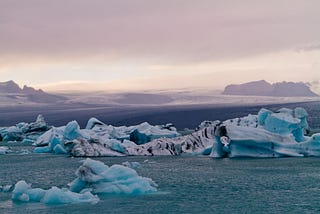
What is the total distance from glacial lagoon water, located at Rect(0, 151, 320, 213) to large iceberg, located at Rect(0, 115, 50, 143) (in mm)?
17322

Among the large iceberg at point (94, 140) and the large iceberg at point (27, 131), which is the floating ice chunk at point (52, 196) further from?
the large iceberg at point (27, 131)

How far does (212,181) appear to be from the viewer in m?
17.2

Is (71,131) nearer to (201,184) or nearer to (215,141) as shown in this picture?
(215,141)

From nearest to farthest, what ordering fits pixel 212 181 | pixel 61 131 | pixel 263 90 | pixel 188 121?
pixel 212 181 < pixel 61 131 < pixel 188 121 < pixel 263 90

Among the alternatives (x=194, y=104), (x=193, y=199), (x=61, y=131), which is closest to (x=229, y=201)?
(x=193, y=199)

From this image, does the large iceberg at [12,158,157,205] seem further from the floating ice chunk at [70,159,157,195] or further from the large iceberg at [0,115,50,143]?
the large iceberg at [0,115,50,143]

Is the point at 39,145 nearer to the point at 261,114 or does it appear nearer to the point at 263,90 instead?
the point at 261,114

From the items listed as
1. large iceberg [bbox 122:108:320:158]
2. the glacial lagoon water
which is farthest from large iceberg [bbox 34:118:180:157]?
the glacial lagoon water

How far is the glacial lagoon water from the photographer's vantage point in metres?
12.9

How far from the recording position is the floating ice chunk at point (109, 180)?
14.6 metres

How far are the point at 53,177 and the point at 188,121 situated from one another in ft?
191

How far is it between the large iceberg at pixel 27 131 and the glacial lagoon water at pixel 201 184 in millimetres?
17322

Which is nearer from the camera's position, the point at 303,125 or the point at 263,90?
the point at 303,125

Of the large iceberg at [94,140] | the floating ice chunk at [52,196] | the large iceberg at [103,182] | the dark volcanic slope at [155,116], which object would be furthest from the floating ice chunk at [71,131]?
the dark volcanic slope at [155,116]
